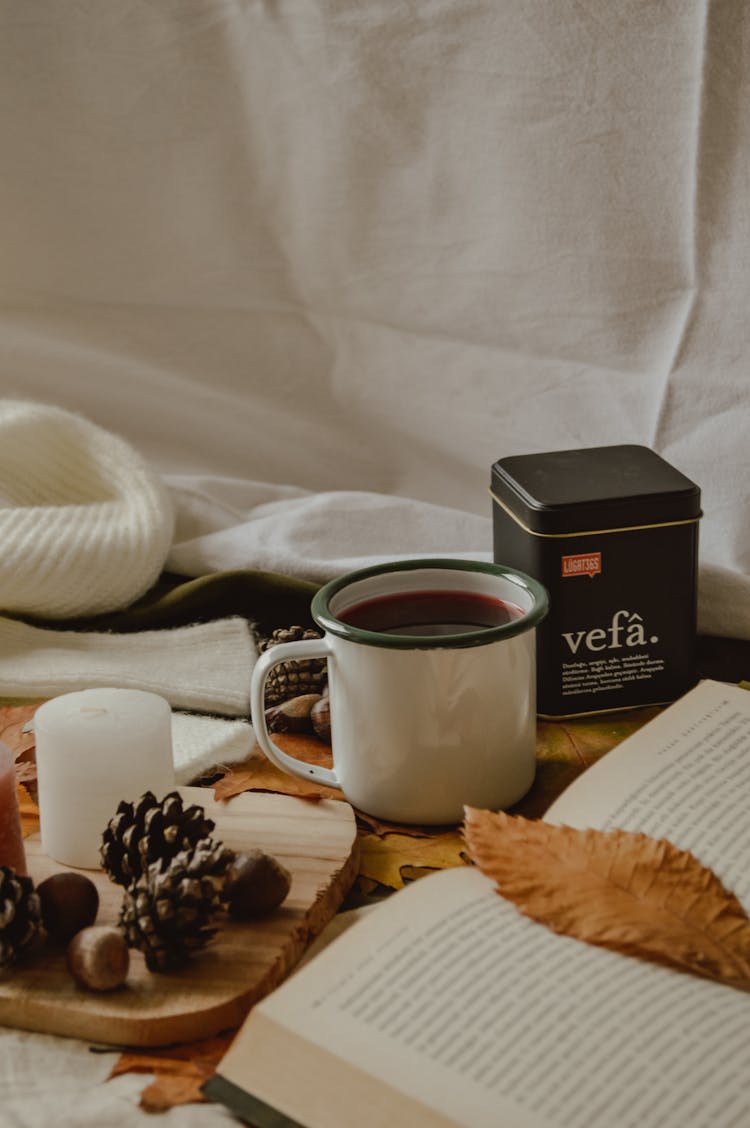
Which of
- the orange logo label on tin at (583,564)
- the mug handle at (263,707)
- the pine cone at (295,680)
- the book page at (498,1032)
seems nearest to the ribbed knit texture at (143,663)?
the pine cone at (295,680)

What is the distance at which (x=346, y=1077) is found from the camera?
54 cm

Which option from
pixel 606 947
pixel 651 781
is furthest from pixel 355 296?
pixel 606 947

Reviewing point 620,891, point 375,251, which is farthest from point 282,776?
point 375,251

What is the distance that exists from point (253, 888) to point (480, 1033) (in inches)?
6.0

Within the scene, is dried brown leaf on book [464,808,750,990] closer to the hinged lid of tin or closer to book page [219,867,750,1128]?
book page [219,867,750,1128]

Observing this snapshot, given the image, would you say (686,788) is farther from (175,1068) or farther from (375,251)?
(375,251)

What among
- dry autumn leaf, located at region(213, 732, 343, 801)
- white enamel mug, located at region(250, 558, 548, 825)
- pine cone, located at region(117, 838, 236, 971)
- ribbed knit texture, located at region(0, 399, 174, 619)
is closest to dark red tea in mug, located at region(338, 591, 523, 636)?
white enamel mug, located at region(250, 558, 548, 825)

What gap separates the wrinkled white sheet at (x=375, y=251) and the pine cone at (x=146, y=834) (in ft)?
1.35

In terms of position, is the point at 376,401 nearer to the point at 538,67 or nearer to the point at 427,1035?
the point at 538,67

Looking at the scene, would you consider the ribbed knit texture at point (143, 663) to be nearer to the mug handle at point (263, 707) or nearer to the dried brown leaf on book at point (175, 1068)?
the mug handle at point (263, 707)

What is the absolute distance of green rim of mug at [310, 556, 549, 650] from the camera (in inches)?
29.0

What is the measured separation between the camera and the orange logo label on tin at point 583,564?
0.86 metres

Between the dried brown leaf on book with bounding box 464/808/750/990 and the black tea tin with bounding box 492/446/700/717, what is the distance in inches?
8.3

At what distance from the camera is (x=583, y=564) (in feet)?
2.83
